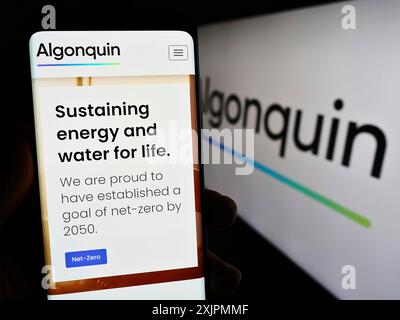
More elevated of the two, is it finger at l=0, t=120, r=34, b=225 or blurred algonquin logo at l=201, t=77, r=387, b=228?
finger at l=0, t=120, r=34, b=225

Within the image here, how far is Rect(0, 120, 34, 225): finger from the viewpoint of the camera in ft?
2.52

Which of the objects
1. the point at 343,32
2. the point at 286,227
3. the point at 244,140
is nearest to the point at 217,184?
the point at 244,140

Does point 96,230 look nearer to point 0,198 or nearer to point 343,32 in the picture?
point 0,198

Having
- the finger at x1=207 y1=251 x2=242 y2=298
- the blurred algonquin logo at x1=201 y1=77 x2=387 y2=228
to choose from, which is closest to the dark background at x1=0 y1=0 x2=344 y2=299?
the finger at x1=207 y1=251 x2=242 y2=298

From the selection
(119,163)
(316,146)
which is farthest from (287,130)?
(119,163)

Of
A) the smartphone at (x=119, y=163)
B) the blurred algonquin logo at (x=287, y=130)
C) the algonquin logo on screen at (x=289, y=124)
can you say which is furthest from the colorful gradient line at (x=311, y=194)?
the smartphone at (x=119, y=163)

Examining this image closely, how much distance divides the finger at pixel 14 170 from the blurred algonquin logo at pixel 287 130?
0.86m

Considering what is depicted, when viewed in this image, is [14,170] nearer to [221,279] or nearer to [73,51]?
[73,51]

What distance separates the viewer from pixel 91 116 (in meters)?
0.80

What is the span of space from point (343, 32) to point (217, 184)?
1.91 m

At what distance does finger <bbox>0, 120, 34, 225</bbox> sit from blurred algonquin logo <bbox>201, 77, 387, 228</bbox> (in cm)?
86

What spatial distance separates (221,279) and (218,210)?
0.50 ft

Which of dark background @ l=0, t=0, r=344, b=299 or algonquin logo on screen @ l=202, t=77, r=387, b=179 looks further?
algonquin logo on screen @ l=202, t=77, r=387, b=179

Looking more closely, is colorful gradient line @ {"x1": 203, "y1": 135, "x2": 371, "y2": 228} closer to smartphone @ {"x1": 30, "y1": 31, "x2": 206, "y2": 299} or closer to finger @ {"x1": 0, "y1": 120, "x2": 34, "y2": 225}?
smartphone @ {"x1": 30, "y1": 31, "x2": 206, "y2": 299}
